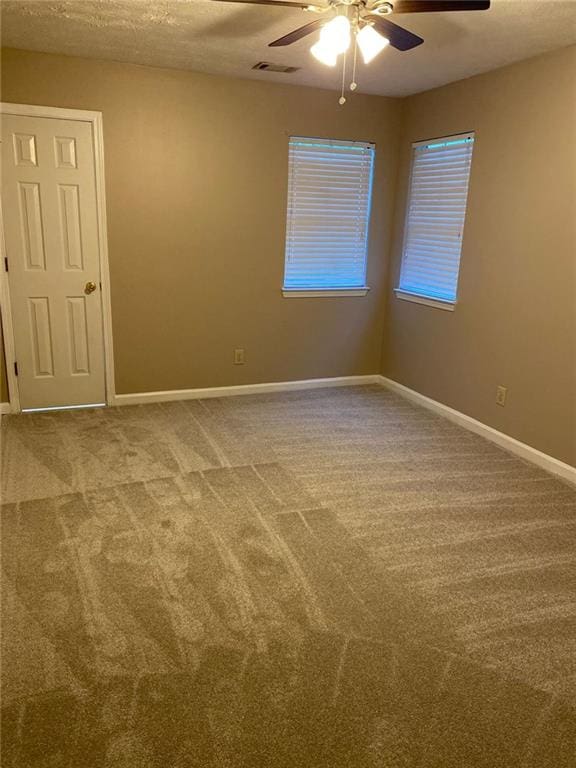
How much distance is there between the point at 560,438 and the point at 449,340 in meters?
1.24

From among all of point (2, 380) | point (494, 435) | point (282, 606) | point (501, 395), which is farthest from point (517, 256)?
point (2, 380)

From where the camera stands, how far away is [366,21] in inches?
91.5

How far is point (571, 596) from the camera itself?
2.38m

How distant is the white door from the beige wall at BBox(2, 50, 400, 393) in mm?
158

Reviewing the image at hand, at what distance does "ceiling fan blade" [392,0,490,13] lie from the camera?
6.74ft

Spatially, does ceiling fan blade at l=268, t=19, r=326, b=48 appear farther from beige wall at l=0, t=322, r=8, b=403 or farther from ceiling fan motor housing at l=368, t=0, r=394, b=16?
beige wall at l=0, t=322, r=8, b=403

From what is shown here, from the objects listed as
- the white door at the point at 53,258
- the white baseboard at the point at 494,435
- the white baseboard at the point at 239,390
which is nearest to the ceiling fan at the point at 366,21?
the white door at the point at 53,258

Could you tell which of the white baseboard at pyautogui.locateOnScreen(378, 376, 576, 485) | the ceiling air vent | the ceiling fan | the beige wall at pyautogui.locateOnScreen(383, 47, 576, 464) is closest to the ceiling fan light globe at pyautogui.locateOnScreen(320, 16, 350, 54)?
the ceiling fan

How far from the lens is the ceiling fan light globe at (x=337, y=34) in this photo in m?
2.29

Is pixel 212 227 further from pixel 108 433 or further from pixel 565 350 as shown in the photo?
pixel 565 350

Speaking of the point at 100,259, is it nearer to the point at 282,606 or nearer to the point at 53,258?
the point at 53,258

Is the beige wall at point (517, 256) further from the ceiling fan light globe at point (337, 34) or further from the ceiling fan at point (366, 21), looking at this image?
the ceiling fan light globe at point (337, 34)

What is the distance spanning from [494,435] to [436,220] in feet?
5.95

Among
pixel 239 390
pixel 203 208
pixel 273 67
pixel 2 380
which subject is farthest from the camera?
pixel 239 390
